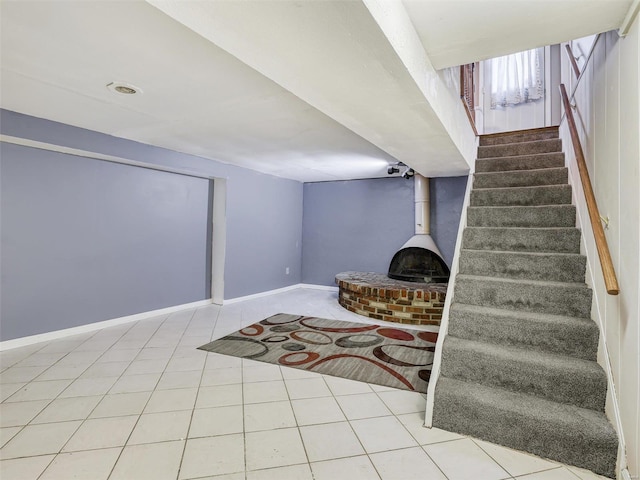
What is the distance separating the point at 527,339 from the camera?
2.05 metres

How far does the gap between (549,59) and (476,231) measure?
11.7ft

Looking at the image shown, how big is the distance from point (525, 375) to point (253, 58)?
2.27 meters

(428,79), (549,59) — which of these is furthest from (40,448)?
(549,59)

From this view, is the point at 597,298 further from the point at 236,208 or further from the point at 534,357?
the point at 236,208

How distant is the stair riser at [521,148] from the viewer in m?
3.64

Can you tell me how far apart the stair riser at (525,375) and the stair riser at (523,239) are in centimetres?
105

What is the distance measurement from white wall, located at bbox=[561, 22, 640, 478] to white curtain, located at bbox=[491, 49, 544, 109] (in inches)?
115

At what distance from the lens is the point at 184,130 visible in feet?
10.7

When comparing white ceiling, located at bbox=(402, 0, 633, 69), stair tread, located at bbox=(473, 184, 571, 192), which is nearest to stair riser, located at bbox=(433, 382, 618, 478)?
white ceiling, located at bbox=(402, 0, 633, 69)

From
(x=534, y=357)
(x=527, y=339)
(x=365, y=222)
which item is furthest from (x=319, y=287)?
(x=534, y=357)

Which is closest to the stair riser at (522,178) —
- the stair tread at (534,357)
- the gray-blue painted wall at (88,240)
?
the stair tread at (534,357)

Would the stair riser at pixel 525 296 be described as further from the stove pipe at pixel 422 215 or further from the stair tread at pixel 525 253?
the stove pipe at pixel 422 215

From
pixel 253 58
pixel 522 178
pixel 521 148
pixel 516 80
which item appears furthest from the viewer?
pixel 516 80

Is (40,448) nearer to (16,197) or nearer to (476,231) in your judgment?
(16,197)
